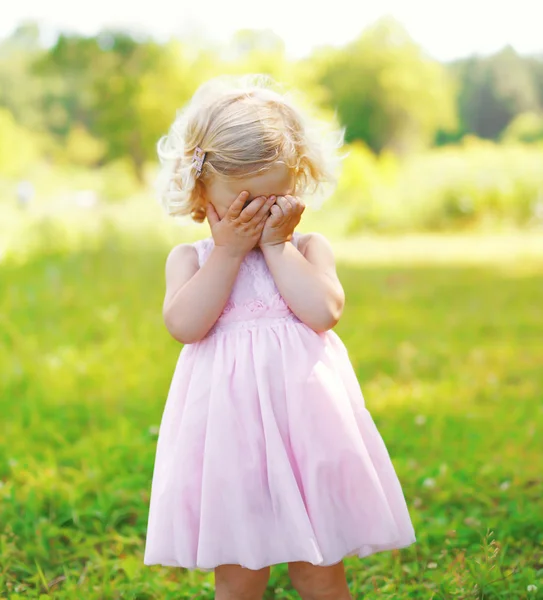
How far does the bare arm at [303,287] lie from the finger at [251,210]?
94mm

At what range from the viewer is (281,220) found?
1.74 m

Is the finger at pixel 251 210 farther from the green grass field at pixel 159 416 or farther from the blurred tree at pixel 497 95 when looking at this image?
the blurred tree at pixel 497 95

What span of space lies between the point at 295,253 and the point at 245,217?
0.50 feet

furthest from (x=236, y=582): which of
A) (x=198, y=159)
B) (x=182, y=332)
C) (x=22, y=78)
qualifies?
(x=22, y=78)

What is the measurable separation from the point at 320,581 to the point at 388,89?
25600mm

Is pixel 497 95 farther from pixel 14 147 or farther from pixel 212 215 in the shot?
Result: pixel 212 215

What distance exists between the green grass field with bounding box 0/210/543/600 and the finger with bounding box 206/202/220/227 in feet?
3.88

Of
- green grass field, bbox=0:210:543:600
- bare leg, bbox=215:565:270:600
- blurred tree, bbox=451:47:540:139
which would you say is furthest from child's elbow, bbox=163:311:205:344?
blurred tree, bbox=451:47:540:139

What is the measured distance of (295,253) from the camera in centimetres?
178

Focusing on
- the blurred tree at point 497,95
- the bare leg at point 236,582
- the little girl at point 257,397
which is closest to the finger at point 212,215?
the little girl at point 257,397

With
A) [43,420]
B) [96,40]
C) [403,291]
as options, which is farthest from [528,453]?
[96,40]

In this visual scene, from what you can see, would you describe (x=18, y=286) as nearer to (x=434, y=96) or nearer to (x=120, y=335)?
(x=120, y=335)

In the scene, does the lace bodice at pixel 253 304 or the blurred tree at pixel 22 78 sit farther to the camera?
the blurred tree at pixel 22 78

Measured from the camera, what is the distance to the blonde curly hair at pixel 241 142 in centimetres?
171
